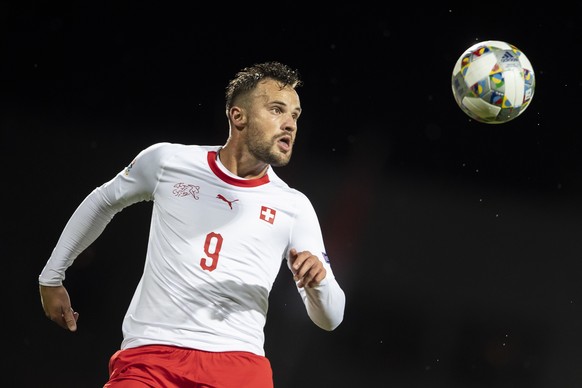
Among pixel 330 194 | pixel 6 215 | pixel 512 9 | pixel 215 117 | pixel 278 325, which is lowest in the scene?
pixel 278 325

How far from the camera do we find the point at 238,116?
9.44ft

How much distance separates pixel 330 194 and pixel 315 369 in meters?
1.02

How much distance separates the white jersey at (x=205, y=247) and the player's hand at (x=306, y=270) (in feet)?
0.75

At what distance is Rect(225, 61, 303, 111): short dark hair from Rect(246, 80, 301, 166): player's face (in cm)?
3

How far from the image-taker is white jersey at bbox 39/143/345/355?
7.87 feet

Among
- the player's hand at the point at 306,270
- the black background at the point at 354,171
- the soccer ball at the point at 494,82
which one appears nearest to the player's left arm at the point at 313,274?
the player's hand at the point at 306,270

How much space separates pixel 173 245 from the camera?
2496 millimetres

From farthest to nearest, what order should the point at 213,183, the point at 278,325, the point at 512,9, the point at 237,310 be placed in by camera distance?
the point at 512,9 → the point at 278,325 → the point at 213,183 → the point at 237,310

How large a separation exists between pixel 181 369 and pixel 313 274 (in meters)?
0.47

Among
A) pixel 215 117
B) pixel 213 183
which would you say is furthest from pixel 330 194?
pixel 213 183

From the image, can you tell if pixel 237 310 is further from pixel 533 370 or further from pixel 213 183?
pixel 533 370

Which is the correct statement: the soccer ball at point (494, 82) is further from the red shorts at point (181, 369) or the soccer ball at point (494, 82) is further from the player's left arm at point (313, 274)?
the red shorts at point (181, 369)

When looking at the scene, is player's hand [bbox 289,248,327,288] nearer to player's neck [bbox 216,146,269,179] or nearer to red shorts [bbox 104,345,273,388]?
red shorts [bbox 104,345,273,388]

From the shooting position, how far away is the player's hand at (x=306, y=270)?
7.10ft
